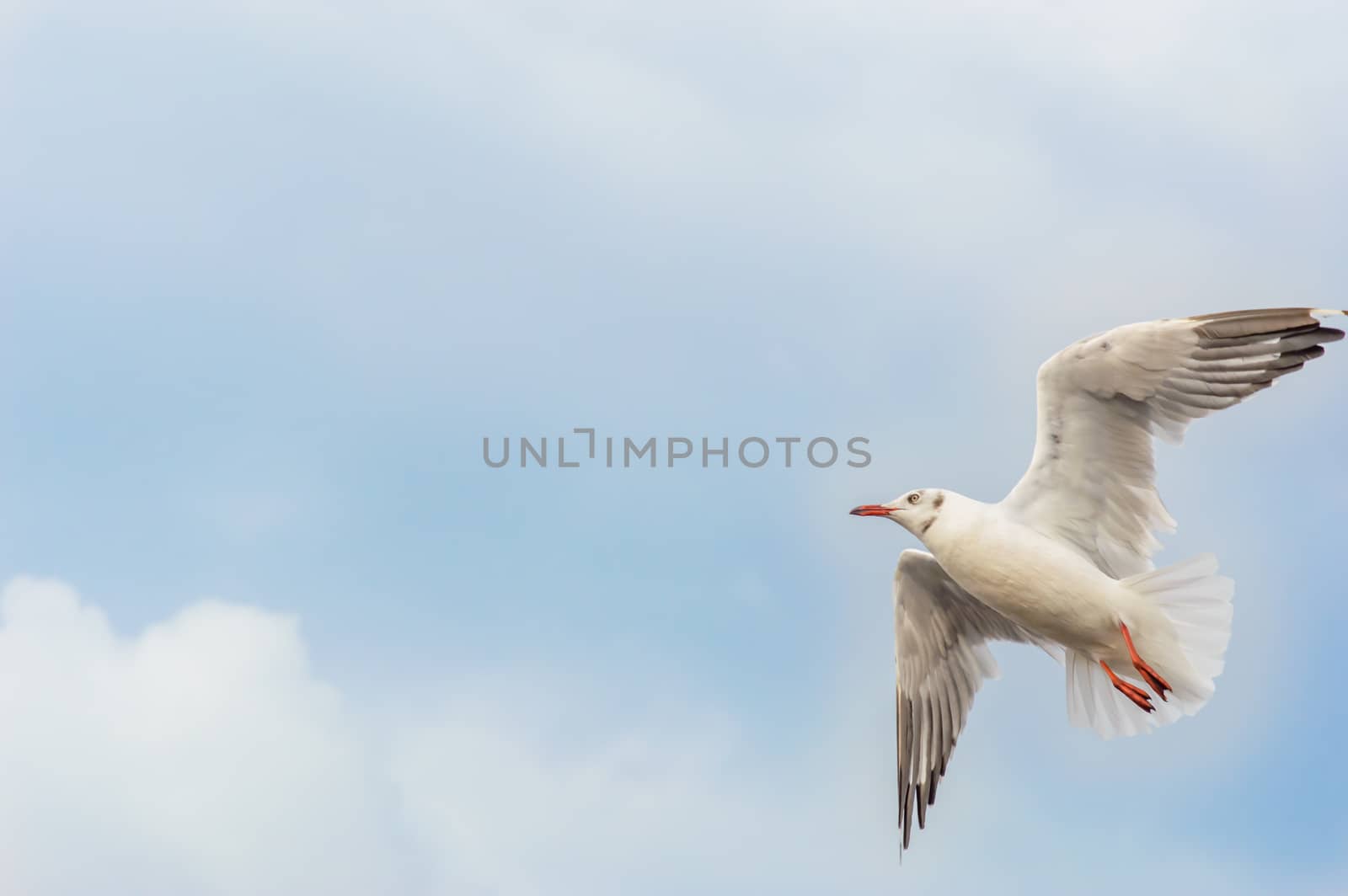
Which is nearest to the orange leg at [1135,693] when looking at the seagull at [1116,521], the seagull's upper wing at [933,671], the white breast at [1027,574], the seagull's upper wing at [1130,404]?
the seagull at [1116,521]

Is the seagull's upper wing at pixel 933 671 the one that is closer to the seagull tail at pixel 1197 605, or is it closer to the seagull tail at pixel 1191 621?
the seagull tail at pixel 1191 621

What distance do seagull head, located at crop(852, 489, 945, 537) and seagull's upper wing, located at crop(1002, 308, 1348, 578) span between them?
39cm

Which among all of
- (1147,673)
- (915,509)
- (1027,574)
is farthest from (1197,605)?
(915,509)

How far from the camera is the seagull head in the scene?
306 inches

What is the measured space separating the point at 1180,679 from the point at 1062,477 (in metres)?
1.18

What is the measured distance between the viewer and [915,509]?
25.7 ft

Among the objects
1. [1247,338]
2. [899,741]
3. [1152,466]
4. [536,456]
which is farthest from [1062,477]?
[536,456]

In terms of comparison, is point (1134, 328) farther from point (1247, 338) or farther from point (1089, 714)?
point (1089, 714)

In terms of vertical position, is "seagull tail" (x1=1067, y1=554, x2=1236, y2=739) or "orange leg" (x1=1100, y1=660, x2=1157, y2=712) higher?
"seagull tail" (x1=1067, y1=554, x2=1236, y2=739)

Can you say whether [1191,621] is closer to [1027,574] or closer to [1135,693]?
[1135,693]

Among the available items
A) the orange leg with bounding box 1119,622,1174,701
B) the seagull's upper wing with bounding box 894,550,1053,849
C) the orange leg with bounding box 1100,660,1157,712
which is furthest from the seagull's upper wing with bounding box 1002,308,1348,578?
the seagull's upper wing with bounding box 894,550,1053,849

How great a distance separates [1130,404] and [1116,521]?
69 centimetres

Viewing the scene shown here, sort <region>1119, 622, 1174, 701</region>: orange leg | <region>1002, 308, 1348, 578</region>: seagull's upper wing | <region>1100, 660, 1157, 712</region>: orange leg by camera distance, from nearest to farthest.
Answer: <region>1002, 308, 1348, 578</region>: seagull's upper wing < <region>1119, 622, 1174, 701</region>: orange leg < <region>1100, 660, 1157, 712</region>: orange leg

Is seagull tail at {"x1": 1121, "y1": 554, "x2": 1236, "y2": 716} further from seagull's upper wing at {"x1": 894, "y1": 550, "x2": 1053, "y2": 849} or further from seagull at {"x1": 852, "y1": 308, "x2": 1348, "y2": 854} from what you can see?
seagull's upper wing at {"x1": 894, "y1": 550, "x2": 1053, "y2": 849}
